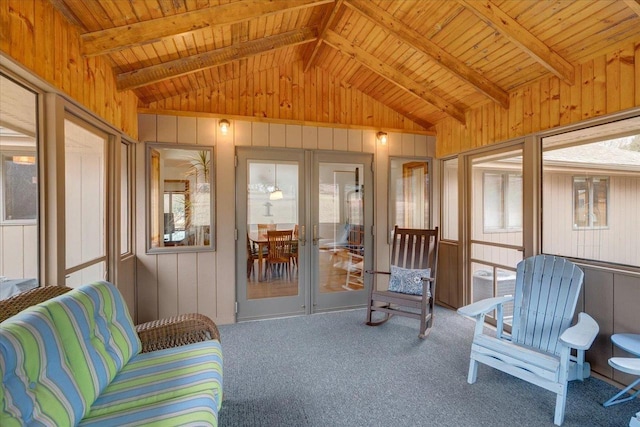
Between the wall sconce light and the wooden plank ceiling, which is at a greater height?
the wooden plank ceiling

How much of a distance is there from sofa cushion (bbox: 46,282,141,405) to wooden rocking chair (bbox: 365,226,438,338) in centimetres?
249

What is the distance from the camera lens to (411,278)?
3604 millimetres

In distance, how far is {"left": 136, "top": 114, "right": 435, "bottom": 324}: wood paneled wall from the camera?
11.5 ft

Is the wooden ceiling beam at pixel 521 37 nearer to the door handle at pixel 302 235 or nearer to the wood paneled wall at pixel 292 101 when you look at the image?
the wood paneled wall at pixel 292 101

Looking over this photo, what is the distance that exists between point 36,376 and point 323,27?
351 cm

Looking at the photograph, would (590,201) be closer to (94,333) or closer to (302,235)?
(302,235)

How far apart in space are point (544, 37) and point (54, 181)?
389 centimetres

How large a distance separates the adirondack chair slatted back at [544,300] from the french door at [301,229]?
77.3 inches

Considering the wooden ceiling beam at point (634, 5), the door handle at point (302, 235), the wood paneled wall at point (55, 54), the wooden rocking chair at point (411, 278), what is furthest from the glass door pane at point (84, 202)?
the wooden ceiling beam at point (634, 5)

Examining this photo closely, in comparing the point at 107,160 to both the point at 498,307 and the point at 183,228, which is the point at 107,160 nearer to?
the point at 183,228

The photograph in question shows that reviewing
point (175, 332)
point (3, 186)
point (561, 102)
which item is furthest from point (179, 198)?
point (561, 102)

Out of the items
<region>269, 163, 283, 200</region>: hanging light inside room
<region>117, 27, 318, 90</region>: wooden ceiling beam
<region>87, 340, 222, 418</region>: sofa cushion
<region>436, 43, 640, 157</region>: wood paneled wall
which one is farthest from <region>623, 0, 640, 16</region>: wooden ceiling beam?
<region>87, 340, 222, 418</region>: sofa cushion

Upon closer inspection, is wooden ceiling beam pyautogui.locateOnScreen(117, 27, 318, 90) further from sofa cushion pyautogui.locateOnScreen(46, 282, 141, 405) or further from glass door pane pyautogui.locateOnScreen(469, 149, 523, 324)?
glass door pane pyautogui.locateOnScreen(469, 149, 523, 324)

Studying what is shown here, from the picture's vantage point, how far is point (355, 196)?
4.23 metres
